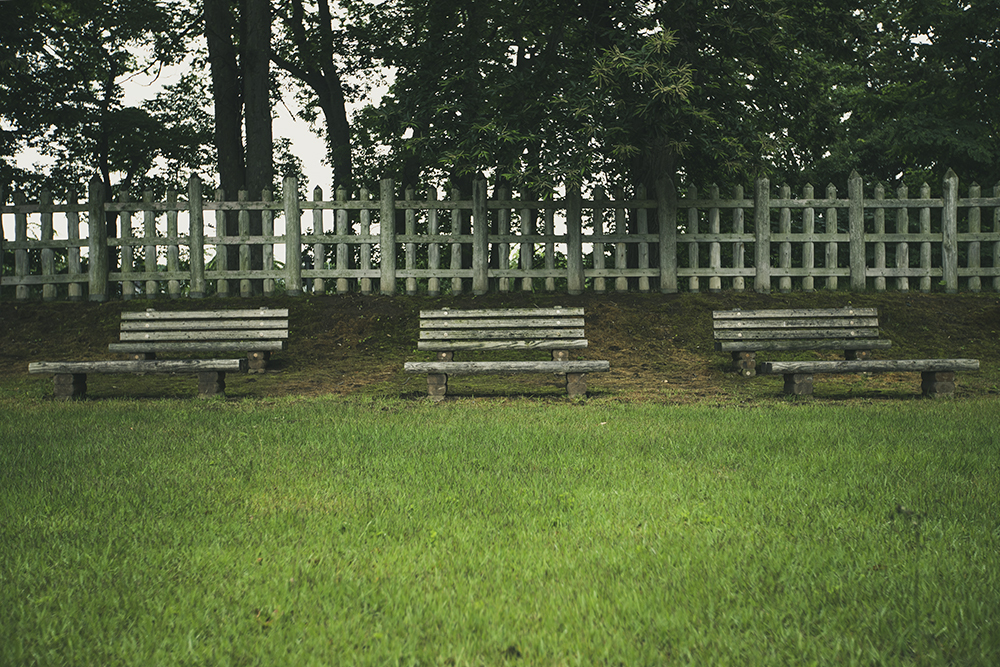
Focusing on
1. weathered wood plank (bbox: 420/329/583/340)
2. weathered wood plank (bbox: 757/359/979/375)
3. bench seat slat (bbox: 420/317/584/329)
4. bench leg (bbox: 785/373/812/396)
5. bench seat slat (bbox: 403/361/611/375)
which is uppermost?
bench seat slat (bbox: 420/317/584/329)

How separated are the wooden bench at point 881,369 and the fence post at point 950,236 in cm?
A: 658

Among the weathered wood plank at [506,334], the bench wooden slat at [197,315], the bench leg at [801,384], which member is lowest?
the bench leg at [801,384]

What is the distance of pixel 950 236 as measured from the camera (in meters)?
15.1

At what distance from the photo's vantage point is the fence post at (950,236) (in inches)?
595

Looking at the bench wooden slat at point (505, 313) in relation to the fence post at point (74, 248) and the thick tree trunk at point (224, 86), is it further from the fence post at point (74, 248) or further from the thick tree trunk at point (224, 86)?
the fence post at point (74, 248)

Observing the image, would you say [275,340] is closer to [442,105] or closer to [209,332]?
[209,332]

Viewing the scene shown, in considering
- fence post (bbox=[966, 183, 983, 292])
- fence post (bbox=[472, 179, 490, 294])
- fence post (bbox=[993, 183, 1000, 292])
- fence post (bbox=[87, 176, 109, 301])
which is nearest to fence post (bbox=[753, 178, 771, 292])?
fence post (bbox=[966, 183, 983, 292])

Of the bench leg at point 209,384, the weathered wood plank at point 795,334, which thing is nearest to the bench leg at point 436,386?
the bench leg at point 209,384

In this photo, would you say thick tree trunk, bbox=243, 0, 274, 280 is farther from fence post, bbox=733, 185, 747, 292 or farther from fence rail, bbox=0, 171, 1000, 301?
fence post, bbox=733, 185, 747, 292

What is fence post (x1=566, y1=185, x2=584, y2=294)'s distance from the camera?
14.6 metres

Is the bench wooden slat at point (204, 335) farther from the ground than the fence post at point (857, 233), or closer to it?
closer to it

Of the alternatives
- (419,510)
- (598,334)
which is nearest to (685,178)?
(598,334)

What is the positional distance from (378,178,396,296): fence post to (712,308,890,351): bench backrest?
19.9 ft

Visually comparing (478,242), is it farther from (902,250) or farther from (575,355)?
(902,250)
